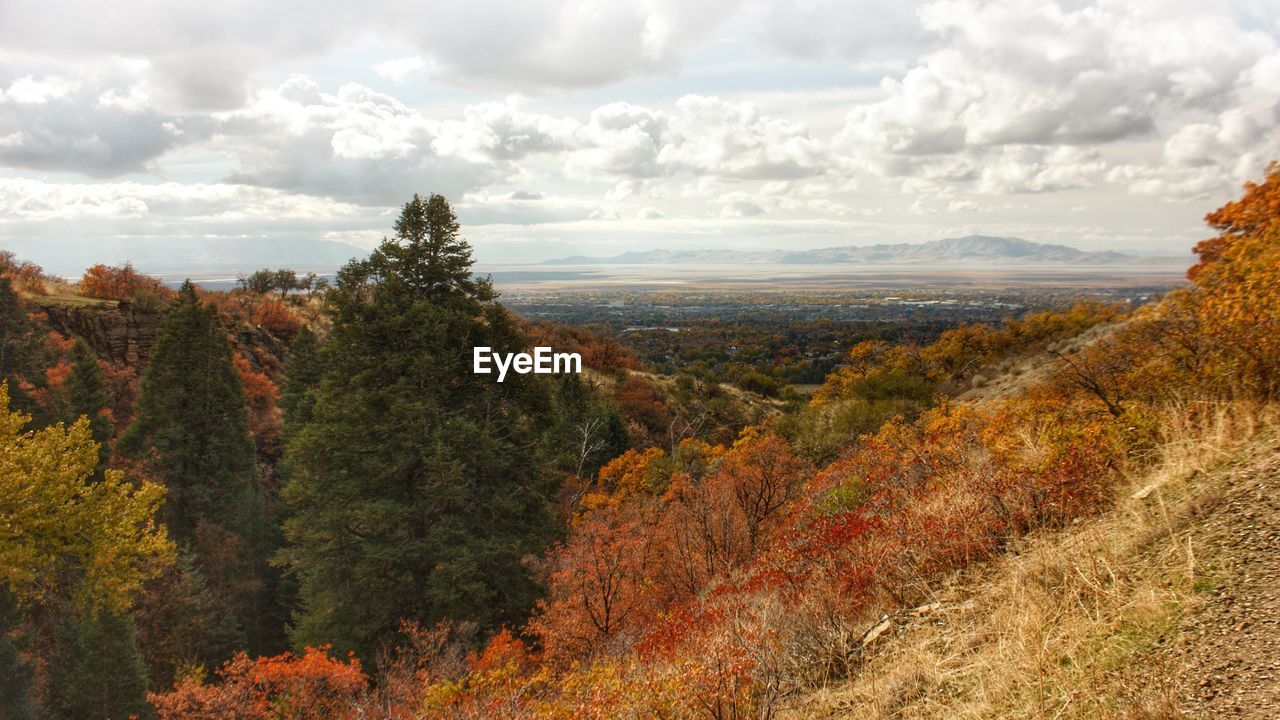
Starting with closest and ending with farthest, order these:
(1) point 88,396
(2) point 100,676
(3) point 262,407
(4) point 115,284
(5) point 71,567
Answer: (2) point 100,676
(5) point 71,567
(1) point 88,396
(3) point 262,407
(4) point 115,284

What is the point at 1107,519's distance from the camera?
6.04m

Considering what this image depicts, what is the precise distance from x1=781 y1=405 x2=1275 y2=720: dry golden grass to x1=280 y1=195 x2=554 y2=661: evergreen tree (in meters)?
12.5

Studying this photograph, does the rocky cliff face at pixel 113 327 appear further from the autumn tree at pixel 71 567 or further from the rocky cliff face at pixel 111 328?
the autumn tree at pixel 71 567

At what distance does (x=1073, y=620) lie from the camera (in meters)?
4.62

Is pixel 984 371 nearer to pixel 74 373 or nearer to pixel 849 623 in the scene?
pixel 849 623

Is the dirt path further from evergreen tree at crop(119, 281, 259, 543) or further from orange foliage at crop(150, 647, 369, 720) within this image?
evergreen tree at crop(119, 281, 259, 543)

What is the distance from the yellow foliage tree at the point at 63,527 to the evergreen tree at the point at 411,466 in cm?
841

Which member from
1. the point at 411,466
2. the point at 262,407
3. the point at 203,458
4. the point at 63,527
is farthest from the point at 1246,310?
the point at 262,407

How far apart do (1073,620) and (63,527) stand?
27837 millimetres

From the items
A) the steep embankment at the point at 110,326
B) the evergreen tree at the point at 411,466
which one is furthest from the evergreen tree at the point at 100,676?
the steep embankment at the point at 110,326

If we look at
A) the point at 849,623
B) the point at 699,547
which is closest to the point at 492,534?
the point at 699,547

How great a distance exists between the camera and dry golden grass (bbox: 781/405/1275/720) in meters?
4.07

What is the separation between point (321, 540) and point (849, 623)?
15.6 metres

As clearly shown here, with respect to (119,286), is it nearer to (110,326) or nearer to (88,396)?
(110,326)
